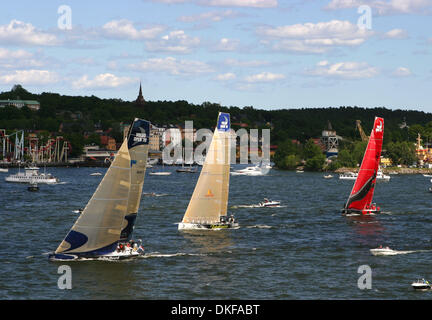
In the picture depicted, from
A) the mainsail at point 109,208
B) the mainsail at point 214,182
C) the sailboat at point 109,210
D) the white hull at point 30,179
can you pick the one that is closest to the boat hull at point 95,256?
the sailboat at point 109,210

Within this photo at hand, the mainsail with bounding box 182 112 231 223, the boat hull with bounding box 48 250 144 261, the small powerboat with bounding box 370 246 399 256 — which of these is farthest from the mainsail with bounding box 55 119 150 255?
the small powerboat with bounding box 370 246 399 256

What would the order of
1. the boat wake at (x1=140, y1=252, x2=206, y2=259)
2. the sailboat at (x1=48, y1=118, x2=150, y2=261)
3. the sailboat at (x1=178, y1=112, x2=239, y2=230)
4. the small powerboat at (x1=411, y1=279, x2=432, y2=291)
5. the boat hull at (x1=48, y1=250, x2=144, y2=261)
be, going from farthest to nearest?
the sailboat at (x1=178, y1=112, x2=239, y2=230) → the boat wake at (x1=140, y1=252, x2=206, y2=259) → the boat hull at (x1=48, y1=250, x2=144, y2=261) → the sailboat at (x1=48, y1=118, x2=150, y2=261) → the small powerboat at (x1=411, y1=279, x2=432, y2=291)

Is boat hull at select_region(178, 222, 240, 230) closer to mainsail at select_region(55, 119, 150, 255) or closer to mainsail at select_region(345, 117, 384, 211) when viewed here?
mainsail at select_region(55, 119, 150, 255)

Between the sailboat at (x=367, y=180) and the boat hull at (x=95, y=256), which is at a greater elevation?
the sailboat at (x=367, y=180)

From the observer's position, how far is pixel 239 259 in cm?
5903

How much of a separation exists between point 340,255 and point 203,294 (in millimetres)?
17583

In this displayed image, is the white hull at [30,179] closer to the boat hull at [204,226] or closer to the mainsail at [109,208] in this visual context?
the boat hull at [204,226]

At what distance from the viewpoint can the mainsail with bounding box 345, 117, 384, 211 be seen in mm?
87375

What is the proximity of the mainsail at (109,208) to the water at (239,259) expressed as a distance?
144 cm

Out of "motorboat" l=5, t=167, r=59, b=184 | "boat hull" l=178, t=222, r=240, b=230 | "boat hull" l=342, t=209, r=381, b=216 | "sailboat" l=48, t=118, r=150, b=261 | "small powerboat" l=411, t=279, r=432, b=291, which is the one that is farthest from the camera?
"motorboat" l=5, t=167, r=59, b=184

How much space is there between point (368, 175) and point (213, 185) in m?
24.8

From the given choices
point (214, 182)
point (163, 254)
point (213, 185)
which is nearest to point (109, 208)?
point (163, 254)

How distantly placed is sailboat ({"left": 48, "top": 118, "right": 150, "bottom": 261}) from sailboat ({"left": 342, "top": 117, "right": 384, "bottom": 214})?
38.5 meters

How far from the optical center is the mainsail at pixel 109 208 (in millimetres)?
53312
